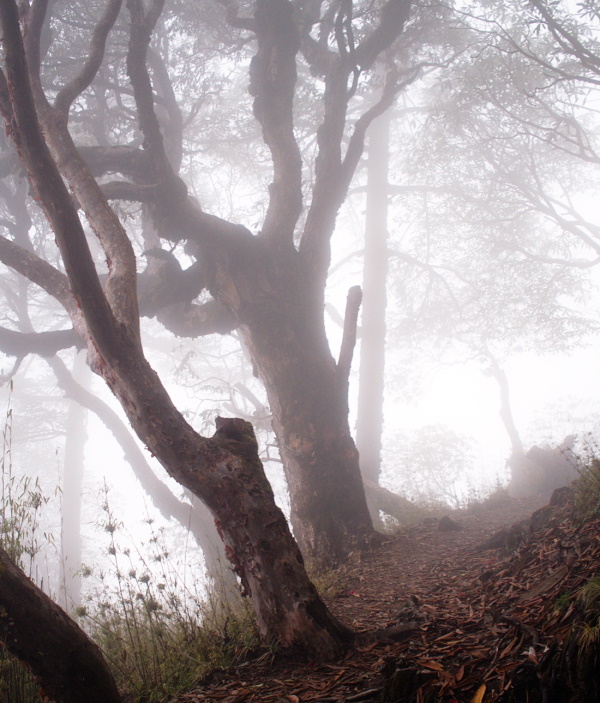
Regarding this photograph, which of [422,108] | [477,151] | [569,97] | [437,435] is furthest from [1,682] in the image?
[437,435]

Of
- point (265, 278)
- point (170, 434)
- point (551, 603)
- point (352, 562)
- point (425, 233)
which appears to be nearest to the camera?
point (551, 603)

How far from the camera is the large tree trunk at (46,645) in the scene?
215 cm

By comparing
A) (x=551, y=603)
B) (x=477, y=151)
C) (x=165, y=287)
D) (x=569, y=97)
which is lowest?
(x=551, y=603)

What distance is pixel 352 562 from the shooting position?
480cm

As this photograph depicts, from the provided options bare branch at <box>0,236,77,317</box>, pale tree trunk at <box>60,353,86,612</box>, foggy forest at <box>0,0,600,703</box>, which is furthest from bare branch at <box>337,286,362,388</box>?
pale tree trunk at <box>60,353,86,612</box>

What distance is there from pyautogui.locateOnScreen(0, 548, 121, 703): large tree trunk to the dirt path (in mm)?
491

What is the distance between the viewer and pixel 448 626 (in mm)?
2615

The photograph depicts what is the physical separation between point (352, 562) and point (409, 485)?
17641 millimetres

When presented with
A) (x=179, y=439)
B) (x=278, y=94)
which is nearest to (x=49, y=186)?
(x=179, y=439)

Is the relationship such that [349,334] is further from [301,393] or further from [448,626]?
[448,626]

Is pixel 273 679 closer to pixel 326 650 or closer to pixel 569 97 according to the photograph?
pixel 326 650

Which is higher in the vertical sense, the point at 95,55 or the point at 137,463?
the point at 95,55

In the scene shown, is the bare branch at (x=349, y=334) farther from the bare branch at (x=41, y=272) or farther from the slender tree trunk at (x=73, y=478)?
the slender tree trunk at (x=73, y=478)

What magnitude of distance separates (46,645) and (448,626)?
220 cm
